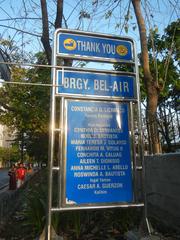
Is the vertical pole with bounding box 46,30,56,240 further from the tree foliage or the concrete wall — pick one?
the tree foliage

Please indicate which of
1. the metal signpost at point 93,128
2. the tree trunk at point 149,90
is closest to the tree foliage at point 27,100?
the tree trunk at point 149,90

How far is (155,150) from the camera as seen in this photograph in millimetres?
6555

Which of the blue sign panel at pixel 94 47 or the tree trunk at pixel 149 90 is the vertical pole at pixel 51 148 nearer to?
the blue sign panel at pixel 94 47

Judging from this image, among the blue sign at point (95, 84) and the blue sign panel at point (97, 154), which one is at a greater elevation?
the blue sign at point (95, 84)

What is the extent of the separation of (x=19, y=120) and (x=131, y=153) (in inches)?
592

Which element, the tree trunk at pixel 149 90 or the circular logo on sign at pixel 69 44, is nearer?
the circular logo on sign at pixel 69 44

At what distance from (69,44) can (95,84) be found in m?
0.73

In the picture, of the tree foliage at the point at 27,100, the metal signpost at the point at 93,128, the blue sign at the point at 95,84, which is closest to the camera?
the metal signpost at the point at 93,128

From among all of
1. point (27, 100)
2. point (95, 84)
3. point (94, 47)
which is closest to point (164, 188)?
point (95, 84)

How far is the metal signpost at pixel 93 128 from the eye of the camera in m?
4.34

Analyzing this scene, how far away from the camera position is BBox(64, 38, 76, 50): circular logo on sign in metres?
4.70

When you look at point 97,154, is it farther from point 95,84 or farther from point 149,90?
point 149,90

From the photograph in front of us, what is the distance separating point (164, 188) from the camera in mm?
5453

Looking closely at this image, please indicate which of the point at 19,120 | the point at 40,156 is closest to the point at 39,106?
the point at 19,120
